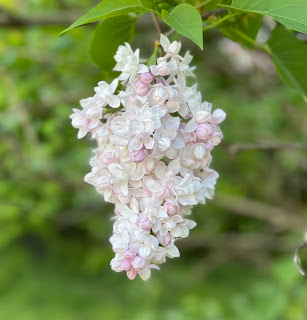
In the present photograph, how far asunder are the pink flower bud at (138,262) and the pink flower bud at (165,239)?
0.08ft

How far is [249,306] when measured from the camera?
1.83 meters

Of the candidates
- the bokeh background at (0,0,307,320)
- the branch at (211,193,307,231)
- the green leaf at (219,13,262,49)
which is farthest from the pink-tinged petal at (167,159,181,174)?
the branch at (211,193,307,231)

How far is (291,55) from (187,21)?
8.9 inches

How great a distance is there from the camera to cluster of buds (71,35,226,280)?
44cm

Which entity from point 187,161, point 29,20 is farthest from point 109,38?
point 29,20

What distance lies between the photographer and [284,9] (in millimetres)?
417

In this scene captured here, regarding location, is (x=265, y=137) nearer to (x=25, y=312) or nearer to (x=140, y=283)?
(x=140, y=283)

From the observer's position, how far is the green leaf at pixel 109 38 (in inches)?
21.3

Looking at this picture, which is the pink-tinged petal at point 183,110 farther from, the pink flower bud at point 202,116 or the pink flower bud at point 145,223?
the pink flower bud at point 145,223

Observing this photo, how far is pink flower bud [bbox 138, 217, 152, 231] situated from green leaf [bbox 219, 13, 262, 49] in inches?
11.1

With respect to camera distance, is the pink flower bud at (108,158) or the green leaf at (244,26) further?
the green leaf at (244,26)

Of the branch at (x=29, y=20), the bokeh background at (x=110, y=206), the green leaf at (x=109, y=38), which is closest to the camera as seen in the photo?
the green leaf at (x=109, y=38)

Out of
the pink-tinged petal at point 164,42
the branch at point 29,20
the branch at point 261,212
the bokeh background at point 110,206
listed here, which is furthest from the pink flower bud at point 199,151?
the branch at point 261,212

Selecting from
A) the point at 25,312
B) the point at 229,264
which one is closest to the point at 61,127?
the point at 25,312
